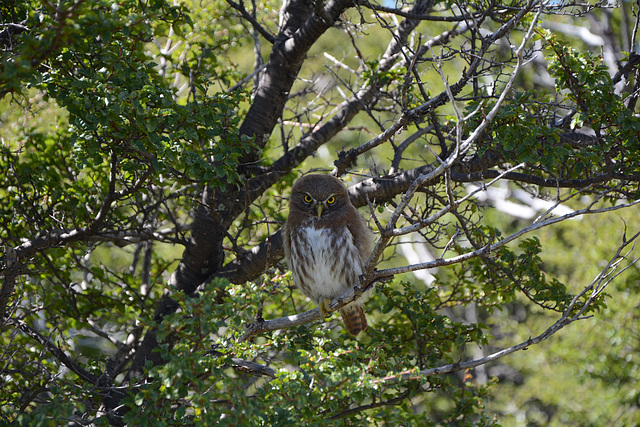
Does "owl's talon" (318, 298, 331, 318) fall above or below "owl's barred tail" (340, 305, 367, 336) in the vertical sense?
below

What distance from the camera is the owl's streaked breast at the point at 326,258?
14.3ft

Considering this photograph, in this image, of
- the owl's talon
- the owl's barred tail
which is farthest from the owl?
the owl's talon

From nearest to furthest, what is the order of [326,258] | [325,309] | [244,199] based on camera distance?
[325,309] → [326,258] → [244,199]

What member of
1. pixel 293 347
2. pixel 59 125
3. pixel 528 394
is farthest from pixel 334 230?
pixel 528 394

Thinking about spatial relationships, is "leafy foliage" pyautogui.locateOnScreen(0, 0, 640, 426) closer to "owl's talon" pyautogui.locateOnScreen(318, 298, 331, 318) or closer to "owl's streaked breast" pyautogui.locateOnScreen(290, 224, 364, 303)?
"owl's talon" pyautogui.locateOnScreen(318, 298, 331, 318)

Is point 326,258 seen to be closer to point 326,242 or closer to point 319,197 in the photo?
point 326,242

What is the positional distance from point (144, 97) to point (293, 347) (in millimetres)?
1866

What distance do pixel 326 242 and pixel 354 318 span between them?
2.24 feet

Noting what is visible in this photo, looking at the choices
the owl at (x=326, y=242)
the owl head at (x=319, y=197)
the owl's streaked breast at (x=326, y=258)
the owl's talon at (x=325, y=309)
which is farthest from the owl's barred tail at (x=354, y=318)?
the owl head at (x=319, y=197)

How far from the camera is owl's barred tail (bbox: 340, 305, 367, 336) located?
14.7 feet

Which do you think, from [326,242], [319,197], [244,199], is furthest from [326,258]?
[244,199]

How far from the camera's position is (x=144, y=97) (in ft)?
11.3

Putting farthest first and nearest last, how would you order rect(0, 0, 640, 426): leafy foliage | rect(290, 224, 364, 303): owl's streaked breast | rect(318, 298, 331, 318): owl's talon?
rect(290, 224, 364, 303): owl's streaked breast
rect(318, 298, 331, 318): owl's talon
rect(0, 0, 640, 426): leafy foliage

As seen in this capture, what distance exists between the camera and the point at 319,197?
14.5 ft
